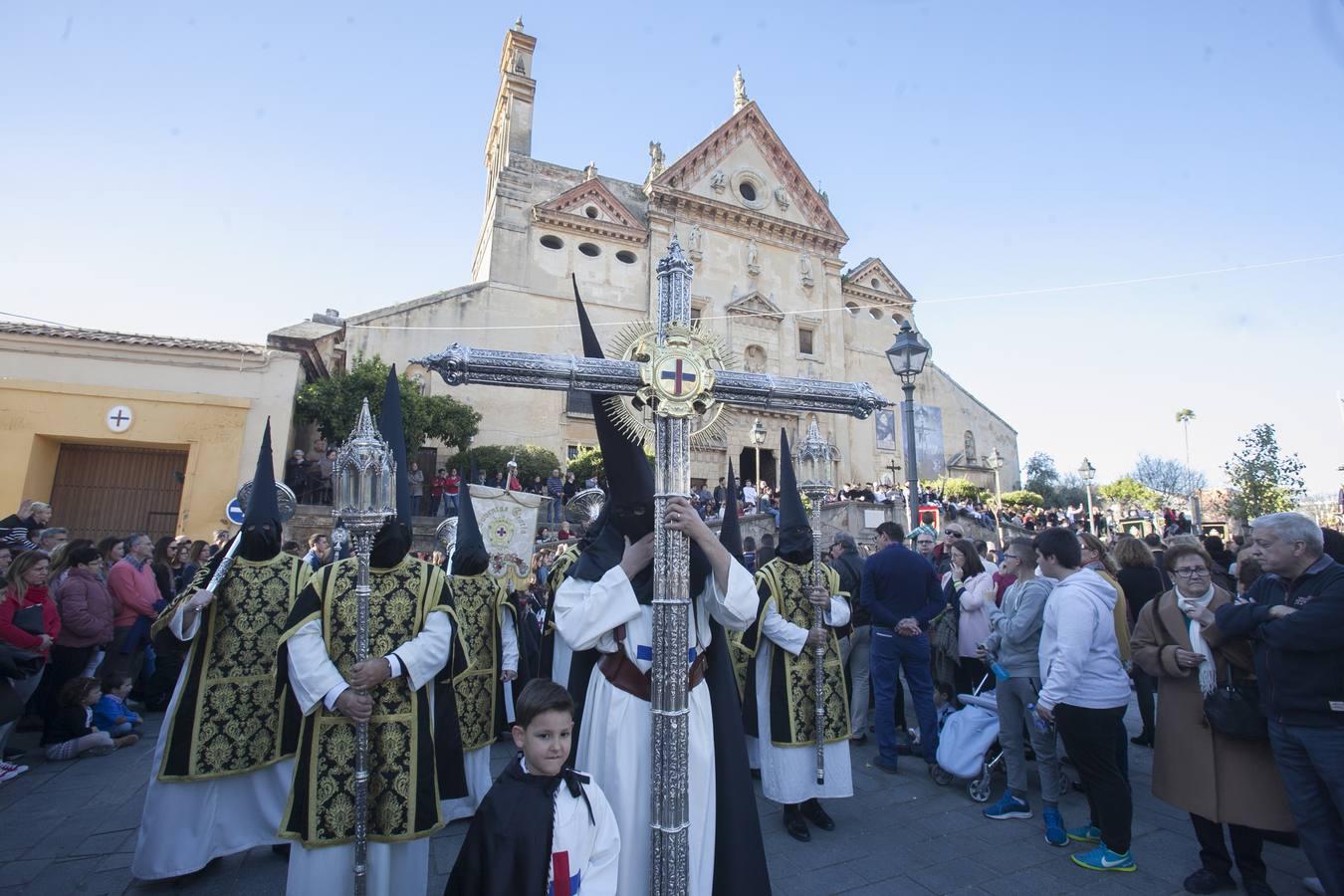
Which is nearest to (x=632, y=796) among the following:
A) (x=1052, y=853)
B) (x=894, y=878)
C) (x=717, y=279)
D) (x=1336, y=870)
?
(x=894, y=878)

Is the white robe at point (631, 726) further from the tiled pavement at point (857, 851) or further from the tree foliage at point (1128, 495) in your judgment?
the tree foliage at point (1128, 495)

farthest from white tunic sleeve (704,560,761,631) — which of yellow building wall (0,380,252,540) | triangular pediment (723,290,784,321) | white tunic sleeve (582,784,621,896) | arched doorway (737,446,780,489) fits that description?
triangular pediment (723,290,784,321)

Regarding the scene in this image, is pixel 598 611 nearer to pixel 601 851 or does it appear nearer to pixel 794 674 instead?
pixel 601 851

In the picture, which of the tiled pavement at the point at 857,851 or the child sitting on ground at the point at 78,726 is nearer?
the tiled pavement at the point at 857,851

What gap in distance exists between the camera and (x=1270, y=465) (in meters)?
19.6

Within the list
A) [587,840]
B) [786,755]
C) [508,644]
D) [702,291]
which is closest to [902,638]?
[786,755]

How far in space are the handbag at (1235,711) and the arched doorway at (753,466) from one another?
74.0 feet

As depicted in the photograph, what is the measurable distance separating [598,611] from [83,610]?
6165 millimetres

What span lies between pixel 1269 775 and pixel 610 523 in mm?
3802

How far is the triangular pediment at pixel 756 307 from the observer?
27.8 metres

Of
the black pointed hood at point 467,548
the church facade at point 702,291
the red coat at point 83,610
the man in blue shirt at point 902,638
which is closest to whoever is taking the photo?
the black pointed hood at point 467,548

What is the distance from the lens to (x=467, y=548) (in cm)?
501

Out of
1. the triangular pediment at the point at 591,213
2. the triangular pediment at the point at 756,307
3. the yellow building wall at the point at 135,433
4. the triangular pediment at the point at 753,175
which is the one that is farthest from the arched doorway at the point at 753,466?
the yellow building wall at the point at 135,433

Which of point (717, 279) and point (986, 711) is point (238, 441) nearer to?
point (986, 711)
